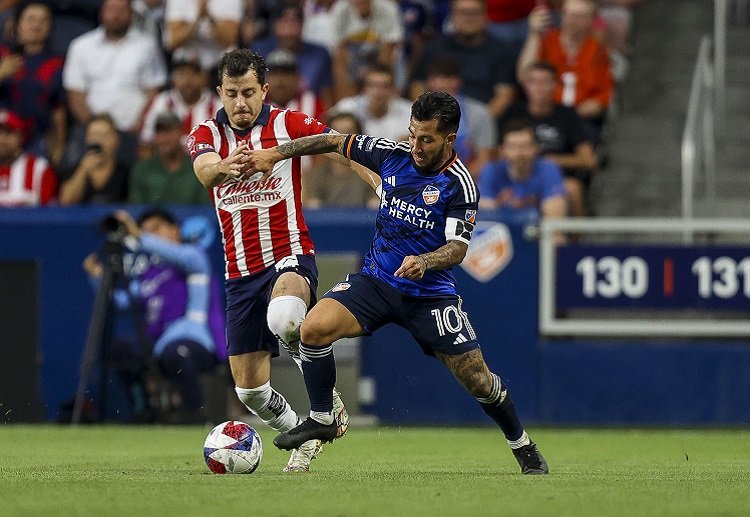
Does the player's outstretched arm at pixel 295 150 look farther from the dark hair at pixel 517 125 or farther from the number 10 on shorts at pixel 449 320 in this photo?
the dark hair at pixel 517 125

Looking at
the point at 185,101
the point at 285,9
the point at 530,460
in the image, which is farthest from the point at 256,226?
the point at 285,9

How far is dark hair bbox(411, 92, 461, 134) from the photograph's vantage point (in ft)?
27.2

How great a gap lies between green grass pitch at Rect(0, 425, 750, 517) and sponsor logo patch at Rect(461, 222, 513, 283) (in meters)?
1.68

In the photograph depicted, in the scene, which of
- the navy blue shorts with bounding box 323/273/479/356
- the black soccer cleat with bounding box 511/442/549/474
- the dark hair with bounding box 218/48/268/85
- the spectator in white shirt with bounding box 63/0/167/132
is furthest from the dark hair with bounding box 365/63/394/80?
the black soccer cleat with bounding box 511/442/549/474

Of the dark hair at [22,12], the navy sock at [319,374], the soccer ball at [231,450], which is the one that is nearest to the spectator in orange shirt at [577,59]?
the dark hair at [22,12]

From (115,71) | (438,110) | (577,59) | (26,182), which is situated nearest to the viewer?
(438,110)

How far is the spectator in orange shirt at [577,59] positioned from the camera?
15594 mm

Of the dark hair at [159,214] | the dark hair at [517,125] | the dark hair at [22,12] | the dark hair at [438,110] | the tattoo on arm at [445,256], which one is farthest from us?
the dark hair at [22,12]

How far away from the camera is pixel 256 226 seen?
924cm

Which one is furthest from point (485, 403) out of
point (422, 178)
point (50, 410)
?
point (50, 410)

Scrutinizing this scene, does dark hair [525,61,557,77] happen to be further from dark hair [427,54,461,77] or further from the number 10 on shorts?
the number 10 on shorts

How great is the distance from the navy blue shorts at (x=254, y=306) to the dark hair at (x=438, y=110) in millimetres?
1334

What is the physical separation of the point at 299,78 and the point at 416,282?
7.69m

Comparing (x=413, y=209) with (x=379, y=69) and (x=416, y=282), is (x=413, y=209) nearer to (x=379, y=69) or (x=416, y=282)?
(x=416, y=282)
